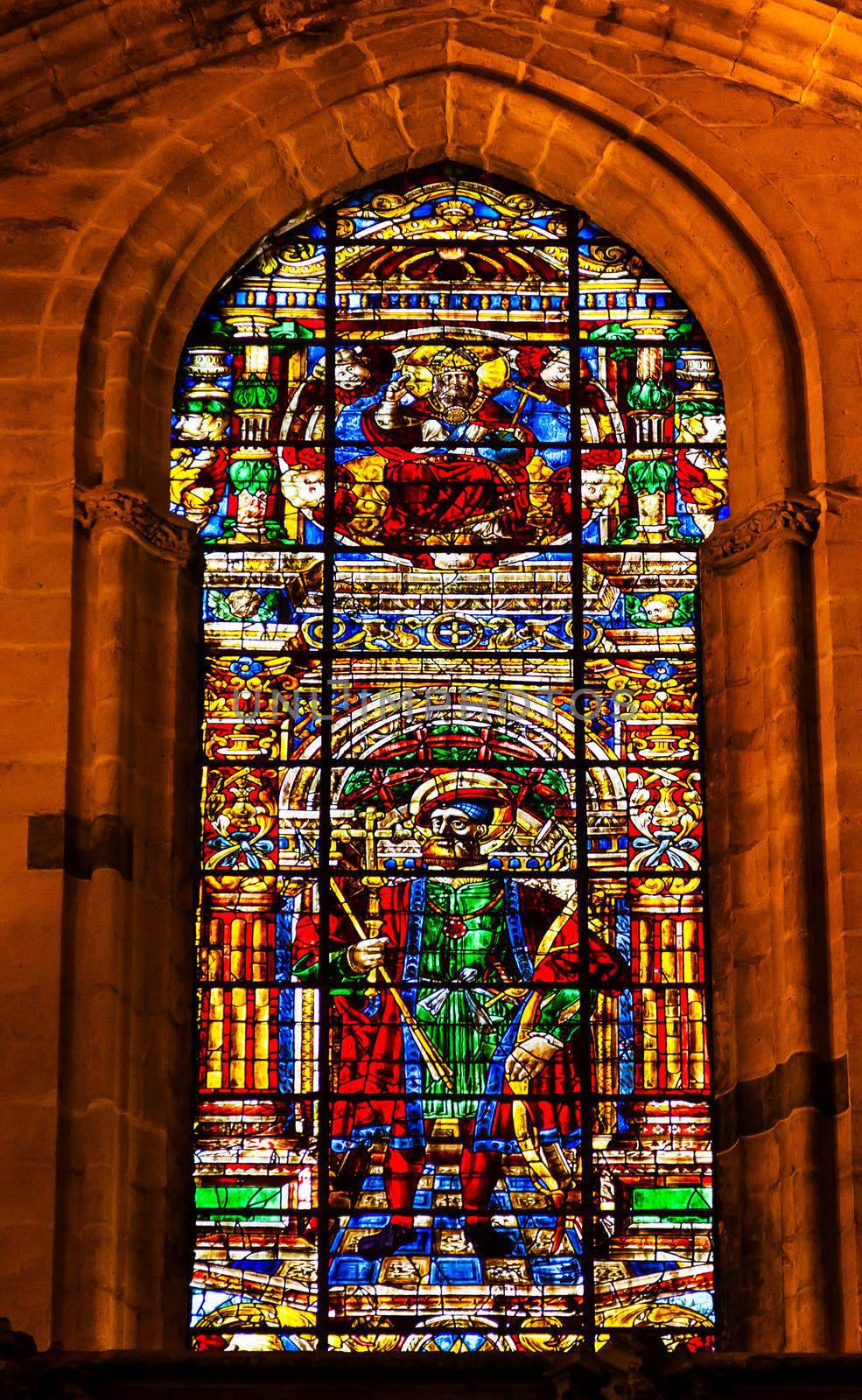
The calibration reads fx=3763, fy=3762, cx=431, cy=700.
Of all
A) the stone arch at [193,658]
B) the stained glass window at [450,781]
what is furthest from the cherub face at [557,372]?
the stone arch at [193,658]

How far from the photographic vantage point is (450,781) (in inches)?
569

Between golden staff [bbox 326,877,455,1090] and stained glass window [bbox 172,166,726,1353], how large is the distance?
0.05 feet

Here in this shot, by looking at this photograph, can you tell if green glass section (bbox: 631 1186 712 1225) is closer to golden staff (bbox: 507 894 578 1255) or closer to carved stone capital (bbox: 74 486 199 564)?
golden staff (bbox: 507 894 578 1255)

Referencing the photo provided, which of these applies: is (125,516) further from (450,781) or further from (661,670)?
(661,670)

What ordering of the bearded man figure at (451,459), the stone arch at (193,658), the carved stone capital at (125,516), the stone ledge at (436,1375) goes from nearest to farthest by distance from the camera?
1. the stone ledge at (436,1375)
2. the stone arch at (193,658)
3. the carved stone capital at (125,516)
4. the bearded man figure at (451,459)

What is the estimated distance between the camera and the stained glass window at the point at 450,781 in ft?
44.7

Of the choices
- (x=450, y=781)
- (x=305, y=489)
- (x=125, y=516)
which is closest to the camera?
(x=125, y=516)

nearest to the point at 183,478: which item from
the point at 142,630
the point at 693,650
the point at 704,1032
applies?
the point at 142,630

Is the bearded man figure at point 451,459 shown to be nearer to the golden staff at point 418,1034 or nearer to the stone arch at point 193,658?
the stone arch at point 193,658

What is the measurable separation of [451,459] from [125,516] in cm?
152

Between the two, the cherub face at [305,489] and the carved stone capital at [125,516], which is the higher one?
the cherub face at [305,489]

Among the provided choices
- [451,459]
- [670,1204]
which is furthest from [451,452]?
[670,1204]

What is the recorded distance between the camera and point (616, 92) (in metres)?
15.4

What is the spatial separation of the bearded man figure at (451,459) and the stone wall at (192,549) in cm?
86
